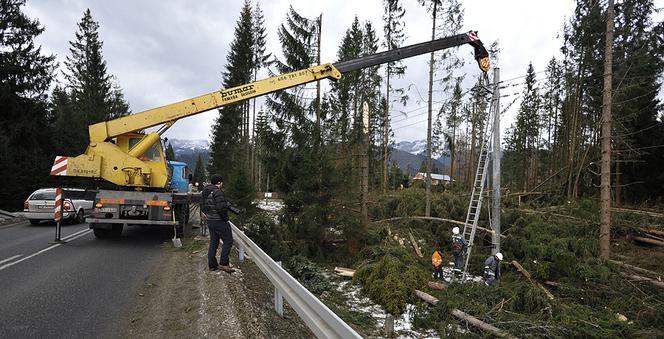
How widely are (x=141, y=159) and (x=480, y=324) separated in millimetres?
9564

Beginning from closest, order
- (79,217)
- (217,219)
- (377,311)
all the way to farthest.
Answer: (217,219) → (377,311) → (79,217)

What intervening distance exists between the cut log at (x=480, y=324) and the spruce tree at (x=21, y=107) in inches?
914

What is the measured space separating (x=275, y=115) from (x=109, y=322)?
12955 mm

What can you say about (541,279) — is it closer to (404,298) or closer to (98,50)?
(404,298)

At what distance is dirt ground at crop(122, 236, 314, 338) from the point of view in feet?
13.9

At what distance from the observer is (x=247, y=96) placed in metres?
10.4

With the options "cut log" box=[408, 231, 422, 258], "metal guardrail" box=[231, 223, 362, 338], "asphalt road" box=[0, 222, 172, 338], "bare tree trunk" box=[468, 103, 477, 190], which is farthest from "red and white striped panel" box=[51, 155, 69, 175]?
"bare tree trunk" box=[468, 103, 477, 190]

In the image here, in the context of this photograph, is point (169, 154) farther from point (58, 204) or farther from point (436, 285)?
point (436, 285)

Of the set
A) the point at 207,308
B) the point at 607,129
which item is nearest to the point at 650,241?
the point at 607,129

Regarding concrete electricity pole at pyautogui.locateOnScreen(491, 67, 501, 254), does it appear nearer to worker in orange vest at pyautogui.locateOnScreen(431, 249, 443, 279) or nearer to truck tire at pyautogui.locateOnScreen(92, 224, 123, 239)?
worker in orange vest at pyautogui.locateOnScreen(431, 249, 443, 279)

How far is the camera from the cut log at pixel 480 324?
701 centimetres

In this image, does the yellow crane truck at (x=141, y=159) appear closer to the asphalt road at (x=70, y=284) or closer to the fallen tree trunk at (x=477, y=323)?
the asphalt road at (x=70, y=284)

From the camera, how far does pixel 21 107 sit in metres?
21.3

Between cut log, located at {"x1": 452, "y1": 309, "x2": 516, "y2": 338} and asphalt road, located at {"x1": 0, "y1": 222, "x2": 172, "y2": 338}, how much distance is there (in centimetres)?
646
